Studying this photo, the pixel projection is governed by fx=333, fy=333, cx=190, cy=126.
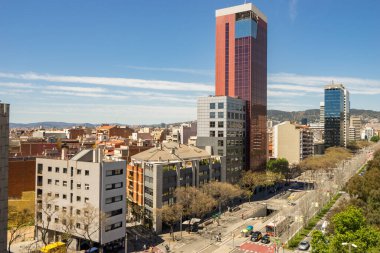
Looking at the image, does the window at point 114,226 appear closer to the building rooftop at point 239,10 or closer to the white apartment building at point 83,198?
the white apartment building at point 83,198

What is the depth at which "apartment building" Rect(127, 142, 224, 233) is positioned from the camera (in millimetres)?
78750

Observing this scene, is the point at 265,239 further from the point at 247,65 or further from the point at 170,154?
the point at 247,65

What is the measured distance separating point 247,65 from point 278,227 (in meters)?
67.5

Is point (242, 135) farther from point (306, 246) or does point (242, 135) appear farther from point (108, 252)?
point (108, 252)

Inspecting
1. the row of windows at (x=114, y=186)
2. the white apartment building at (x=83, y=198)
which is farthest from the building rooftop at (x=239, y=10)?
the row of windows at (x=114, y=186)

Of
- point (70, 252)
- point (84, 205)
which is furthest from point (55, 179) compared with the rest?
point (70, 252)

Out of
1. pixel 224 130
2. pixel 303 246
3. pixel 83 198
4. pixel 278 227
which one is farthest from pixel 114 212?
pixel 224 130

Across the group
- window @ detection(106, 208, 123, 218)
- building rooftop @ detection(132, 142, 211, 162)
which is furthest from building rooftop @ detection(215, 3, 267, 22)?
window @ detection(106, 208, 123, 218)

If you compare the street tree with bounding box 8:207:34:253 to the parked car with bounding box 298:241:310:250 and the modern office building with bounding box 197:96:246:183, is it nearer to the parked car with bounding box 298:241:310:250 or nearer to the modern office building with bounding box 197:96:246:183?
the modern office building with bounding box 197:96:246:183

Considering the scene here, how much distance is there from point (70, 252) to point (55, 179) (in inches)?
611

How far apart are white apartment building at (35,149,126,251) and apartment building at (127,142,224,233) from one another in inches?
459

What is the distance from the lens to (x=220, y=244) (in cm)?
7038

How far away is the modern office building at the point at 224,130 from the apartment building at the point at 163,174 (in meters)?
11.6

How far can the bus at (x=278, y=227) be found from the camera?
75750 mm
